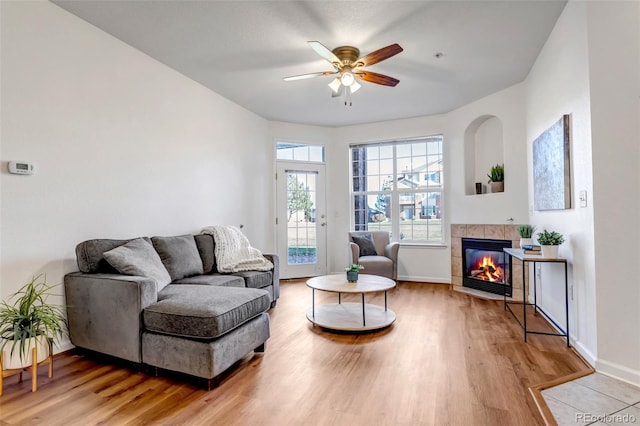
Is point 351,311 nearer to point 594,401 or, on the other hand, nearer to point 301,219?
point 594,401

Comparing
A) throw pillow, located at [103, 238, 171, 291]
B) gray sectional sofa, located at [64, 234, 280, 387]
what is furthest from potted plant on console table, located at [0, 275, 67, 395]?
throw pillow, located at [103, 238, 171, 291]

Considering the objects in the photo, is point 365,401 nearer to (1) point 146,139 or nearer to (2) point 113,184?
(2) point 113,184

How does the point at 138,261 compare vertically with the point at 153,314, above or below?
above

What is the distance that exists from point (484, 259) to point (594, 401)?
2.77 metres

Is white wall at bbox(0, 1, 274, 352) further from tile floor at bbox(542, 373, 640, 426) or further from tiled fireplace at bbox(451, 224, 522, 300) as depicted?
tiled fireplace at bbox(451, 224, 522, 300)

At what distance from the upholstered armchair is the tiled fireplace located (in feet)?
2.86

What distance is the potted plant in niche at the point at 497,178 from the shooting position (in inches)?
168

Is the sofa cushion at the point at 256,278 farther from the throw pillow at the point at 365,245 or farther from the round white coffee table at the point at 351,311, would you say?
the throw pillow at the point at 365,245

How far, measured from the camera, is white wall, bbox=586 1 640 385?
2004 millimetres

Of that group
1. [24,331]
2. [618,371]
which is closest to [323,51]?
[24,331]

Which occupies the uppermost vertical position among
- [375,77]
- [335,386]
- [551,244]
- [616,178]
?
[375,77]

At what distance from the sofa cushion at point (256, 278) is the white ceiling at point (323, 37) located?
7.15 ft
